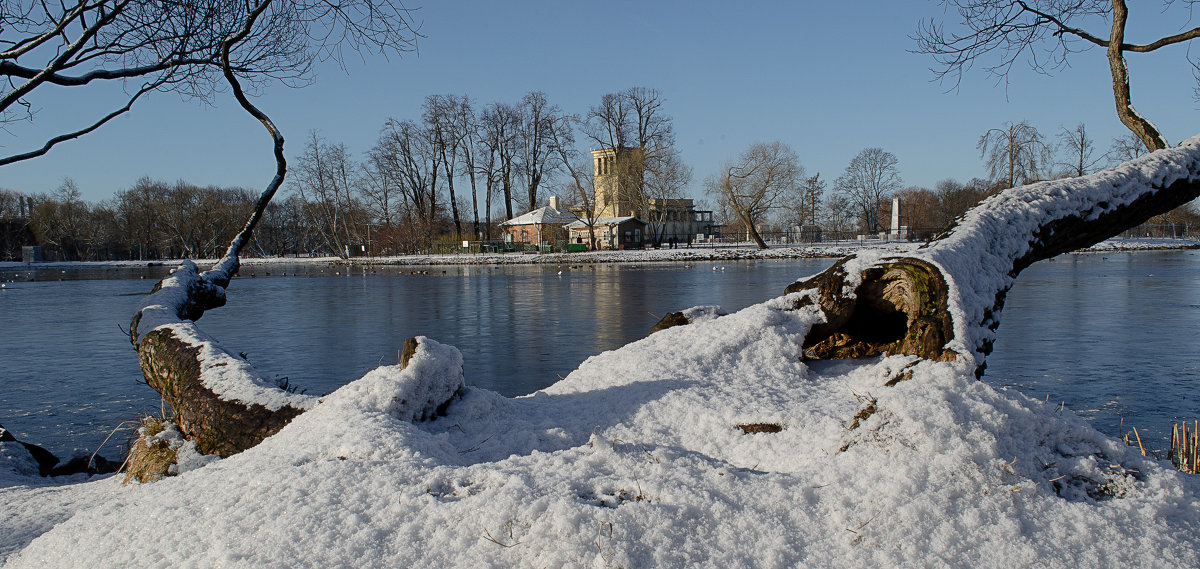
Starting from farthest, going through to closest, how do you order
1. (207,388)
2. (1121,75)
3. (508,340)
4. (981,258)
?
1. (508,340)
2. (1121,75)
3. (981,258)
4. (207,388)

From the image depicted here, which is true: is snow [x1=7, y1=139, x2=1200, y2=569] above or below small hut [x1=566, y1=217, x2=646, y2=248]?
below

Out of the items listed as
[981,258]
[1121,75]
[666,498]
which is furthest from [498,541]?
[1121,75]

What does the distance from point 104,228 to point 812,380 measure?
9628cm

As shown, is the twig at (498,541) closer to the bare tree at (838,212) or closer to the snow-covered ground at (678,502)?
the snow-covered ground at (678,502)

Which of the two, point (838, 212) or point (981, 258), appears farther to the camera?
point (838, 212)

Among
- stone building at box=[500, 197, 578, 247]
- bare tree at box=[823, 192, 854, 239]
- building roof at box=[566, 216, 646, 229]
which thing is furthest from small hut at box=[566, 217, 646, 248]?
bare tree at box=[823, 192, 854, 239]

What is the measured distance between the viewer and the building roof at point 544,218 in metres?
65.6

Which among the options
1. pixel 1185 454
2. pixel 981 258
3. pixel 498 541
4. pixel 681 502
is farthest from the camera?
pixel 1185 454

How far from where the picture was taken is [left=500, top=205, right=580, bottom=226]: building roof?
6556cm

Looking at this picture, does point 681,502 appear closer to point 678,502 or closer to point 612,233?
point 678,502

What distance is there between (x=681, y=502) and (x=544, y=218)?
63.6m

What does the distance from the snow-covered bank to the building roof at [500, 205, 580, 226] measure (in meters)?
61.9

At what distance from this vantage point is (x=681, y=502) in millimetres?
2578

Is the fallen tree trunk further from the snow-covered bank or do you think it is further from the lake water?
the lake water
